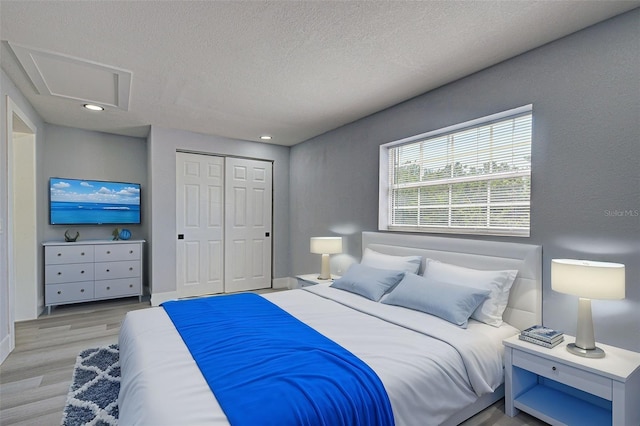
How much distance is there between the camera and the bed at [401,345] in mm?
1365

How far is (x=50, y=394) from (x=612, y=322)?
378 cm

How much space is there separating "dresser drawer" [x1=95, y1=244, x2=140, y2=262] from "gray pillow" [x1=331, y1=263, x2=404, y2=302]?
10.3ft

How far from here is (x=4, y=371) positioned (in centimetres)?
258

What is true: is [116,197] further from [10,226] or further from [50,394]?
[50,394]

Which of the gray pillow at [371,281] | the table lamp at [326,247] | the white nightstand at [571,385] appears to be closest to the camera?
the white nightstand at [571,385]

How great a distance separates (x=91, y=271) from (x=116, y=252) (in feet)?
1.21

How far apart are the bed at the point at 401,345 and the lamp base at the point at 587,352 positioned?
1.27 feet

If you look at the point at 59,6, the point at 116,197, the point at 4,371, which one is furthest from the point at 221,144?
the point at 4,371

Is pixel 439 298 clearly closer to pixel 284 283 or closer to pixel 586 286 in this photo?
pixel 586 286

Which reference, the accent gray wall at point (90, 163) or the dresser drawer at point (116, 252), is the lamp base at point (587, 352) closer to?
the dresser drawer at point (116, 252)

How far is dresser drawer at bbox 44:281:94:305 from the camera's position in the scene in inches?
159

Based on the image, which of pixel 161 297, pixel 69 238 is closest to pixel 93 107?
pixel 69 238

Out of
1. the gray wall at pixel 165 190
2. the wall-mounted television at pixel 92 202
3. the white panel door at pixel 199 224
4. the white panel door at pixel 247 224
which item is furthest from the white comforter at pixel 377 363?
the wall-mounted television at pixel 92 202

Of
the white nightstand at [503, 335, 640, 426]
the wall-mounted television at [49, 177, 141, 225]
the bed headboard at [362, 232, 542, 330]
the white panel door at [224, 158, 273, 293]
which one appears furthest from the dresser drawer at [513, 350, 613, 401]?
the wall-mounted television at [49, 177, 141, 225]
